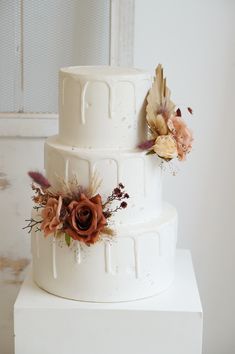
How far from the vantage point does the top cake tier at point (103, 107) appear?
61.8 inches

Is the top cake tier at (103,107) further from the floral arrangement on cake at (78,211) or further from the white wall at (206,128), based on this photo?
the white wall at (206,128)

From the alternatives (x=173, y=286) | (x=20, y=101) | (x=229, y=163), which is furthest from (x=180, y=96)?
(x=173, y=286)

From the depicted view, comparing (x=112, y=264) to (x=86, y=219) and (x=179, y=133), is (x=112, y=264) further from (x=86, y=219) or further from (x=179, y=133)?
(x=179, y=133)

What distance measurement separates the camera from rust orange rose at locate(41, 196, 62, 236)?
1551mm

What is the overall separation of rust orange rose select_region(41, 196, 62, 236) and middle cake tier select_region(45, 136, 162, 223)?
2.9 inches

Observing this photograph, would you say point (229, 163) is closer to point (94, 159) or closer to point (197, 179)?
point (197, 179)

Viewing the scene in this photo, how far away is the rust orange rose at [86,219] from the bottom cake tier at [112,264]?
0.19 ft

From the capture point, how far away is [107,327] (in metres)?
1.62

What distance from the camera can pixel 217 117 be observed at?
211 cm

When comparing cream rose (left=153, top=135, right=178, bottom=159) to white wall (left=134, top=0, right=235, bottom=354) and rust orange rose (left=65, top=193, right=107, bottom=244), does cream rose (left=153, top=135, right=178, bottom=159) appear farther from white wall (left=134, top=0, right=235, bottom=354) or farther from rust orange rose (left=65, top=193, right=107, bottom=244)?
white wall (left=134, top=0, right=235, bottom=354)

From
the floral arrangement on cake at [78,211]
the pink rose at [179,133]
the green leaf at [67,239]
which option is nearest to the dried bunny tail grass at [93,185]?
the floral arrangement on cake at [78,211]

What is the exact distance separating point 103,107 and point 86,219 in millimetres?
263

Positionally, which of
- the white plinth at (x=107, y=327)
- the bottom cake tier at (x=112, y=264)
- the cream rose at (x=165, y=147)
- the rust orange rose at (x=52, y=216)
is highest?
the cream rose at (x=165, y=147)

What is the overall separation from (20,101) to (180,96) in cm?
49
